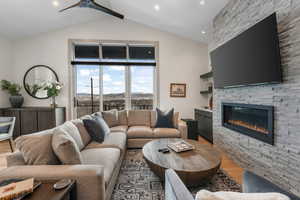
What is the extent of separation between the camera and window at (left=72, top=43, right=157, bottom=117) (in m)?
4.76

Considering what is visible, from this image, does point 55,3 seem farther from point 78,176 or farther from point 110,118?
A: point 78,176

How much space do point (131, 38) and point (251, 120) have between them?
3942mm

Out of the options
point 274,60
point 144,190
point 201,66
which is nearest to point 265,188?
point 144,190

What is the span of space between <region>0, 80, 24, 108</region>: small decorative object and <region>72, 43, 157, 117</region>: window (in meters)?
1.44

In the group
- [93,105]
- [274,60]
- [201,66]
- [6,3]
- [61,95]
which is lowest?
[93,105]

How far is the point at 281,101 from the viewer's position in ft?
5.96

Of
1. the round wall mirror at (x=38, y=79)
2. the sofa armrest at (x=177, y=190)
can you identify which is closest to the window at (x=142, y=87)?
the round wall mirror at (x=38, y=79)

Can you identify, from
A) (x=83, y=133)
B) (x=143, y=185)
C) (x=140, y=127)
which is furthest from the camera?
(x=140, y=127)

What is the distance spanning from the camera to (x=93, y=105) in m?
4.88

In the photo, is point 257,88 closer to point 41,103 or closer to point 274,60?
point 274,60

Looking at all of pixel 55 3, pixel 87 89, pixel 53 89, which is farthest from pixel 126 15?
pixel 53 89

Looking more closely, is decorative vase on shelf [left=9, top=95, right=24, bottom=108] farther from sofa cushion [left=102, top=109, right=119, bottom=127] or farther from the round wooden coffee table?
the round wooden coffee table

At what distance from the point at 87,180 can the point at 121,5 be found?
4.27m

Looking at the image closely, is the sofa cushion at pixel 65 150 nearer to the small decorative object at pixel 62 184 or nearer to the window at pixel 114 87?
the small decorative object at pixel 62 184
